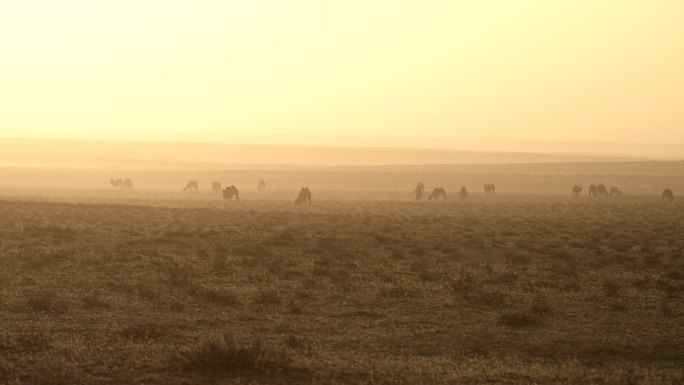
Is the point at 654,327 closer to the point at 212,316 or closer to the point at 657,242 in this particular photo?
the point at 212,316

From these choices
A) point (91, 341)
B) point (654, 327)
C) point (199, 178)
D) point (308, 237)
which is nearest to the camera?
point (91, 341)

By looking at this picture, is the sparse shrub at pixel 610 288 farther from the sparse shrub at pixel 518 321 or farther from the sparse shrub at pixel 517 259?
the sparse shrub at pixel 518 321

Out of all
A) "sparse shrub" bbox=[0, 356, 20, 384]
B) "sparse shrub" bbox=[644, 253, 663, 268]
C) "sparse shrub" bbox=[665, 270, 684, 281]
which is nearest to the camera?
"sparse shrub" bbox=[0, 356, 20, 384]

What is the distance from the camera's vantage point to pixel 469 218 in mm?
37312

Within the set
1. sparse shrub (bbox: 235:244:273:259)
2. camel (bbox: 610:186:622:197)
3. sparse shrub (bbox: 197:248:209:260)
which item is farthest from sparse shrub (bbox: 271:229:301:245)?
camel (bbox: 610:186:622:197)

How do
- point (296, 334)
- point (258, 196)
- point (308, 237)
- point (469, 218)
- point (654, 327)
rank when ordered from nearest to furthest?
point (296, 334), point (654, 327), point (308, 237), point (469, 218), point (258, 196)

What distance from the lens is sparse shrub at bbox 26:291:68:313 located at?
16.5m

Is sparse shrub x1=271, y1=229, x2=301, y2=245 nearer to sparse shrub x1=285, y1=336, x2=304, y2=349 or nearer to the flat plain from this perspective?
the flat plain

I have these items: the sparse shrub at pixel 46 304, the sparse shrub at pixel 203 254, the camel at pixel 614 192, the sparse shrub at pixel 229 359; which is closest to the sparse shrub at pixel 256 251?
the sparse shrub at pixel 203 254

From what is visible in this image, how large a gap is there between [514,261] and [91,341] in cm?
1415

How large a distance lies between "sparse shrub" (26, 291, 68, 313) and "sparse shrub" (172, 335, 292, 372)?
16.1ft

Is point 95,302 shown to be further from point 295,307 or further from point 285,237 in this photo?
point 285,237

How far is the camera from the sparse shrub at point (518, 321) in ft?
53.0

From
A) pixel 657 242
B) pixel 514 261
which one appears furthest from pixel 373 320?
pixel 657 242
